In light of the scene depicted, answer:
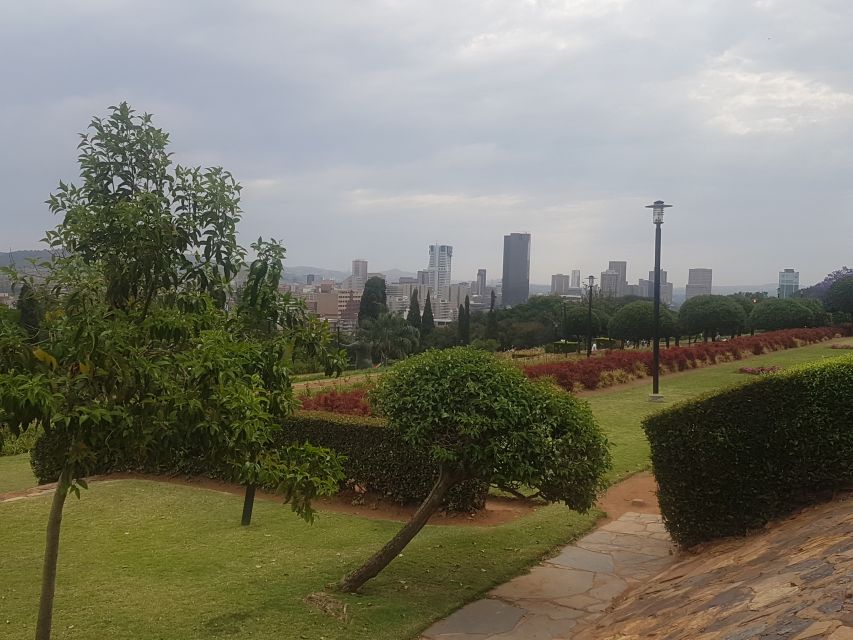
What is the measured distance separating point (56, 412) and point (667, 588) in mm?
3843

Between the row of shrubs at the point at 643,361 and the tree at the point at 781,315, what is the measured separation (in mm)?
6388

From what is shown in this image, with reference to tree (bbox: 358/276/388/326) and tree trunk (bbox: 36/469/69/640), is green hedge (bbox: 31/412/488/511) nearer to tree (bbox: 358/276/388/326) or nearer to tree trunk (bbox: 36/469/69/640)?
tree trunk (bbox: 36/469/69/640)

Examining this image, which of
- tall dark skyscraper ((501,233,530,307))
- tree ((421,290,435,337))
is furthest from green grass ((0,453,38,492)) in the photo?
tall dark skyscraper ((501,233,530,307))

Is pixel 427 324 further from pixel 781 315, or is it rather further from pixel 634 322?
pixel 781 315

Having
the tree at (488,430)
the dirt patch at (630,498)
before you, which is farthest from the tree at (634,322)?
the tree at (488,430)

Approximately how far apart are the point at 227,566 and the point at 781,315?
37998 mm

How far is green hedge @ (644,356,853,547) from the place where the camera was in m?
4.76

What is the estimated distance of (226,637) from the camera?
12.7 ft

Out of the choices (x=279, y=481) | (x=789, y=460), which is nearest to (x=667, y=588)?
(x=789, y=460)

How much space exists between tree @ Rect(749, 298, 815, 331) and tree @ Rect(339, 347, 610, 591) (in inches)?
1444

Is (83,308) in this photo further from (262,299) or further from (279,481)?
(279,481)

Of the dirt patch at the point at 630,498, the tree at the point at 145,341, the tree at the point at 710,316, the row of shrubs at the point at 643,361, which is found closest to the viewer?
the tree at the point at 145,341

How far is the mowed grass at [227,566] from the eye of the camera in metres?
4.11

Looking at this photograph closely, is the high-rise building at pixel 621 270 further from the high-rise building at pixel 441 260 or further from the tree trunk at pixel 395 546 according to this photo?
the tree trunk at pixel 395 546
